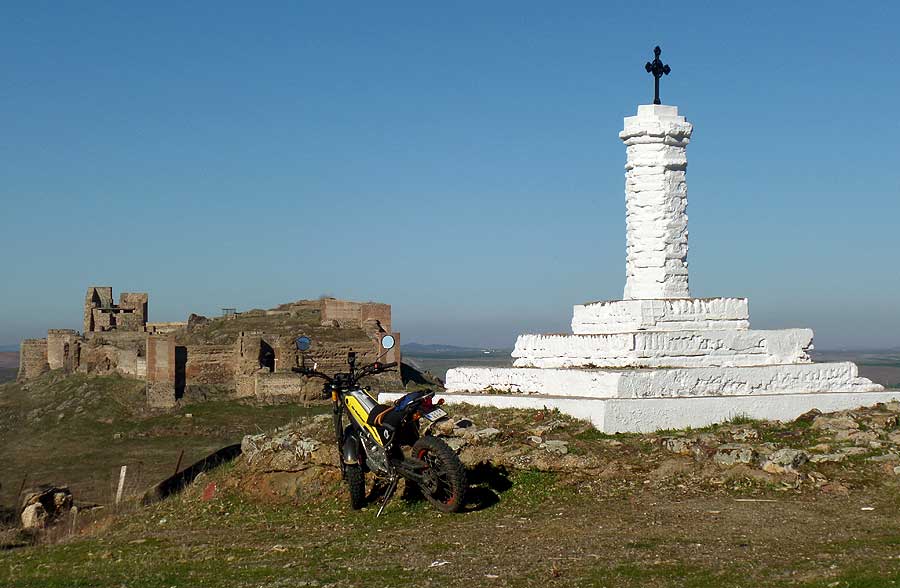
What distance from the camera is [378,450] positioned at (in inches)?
453

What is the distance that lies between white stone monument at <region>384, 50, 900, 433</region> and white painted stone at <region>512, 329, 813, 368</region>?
0.02 metres

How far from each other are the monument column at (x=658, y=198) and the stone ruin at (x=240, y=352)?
23579 millimetres

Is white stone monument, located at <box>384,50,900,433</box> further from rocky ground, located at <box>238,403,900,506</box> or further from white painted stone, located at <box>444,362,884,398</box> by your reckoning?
rocky ground, located at <box>238,403,900,506</box>

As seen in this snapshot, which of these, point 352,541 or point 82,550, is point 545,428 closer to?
point 352,541

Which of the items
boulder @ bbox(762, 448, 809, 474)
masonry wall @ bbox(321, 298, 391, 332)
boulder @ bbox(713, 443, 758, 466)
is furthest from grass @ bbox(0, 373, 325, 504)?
boulder @ bbox(762, 448, 809, 474)

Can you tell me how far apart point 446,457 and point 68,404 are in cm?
3627

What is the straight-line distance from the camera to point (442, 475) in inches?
429

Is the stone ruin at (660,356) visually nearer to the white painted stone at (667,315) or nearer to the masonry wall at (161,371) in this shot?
the white painted stone at (667,315)

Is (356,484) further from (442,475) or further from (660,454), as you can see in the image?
(660,454)

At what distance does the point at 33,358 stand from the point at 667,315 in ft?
156

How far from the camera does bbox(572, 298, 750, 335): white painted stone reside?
15.7m

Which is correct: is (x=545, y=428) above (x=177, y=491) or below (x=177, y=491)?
above

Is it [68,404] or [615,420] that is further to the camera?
[68,404]

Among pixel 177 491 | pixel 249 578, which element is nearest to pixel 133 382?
pixel 177 491
